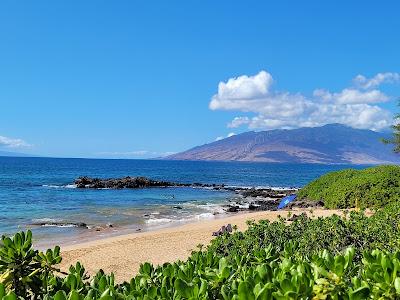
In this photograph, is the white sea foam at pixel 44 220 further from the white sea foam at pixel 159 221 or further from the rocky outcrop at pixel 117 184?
the rocky outcrop at pixel 117 184

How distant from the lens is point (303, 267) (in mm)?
2699

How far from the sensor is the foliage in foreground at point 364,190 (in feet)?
74.0

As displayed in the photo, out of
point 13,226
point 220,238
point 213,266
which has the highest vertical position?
point 213,266

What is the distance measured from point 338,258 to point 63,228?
883 inches

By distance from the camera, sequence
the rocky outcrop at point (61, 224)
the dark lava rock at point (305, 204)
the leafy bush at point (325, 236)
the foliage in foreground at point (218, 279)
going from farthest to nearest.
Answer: the dark lava rock at point (305, 204) → the rocky outcrop at point (61, 224) → the leafy bush at point (325, 236) → the foliage in foreground at point (218, 279)

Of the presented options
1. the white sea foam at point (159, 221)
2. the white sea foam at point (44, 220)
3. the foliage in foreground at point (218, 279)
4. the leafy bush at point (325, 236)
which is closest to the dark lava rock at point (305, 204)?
the white sea foam at point (159, 221)

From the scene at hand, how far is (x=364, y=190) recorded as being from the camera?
24125 mm

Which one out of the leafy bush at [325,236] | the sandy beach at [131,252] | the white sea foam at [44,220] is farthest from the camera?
the white sea foam at [44,220]

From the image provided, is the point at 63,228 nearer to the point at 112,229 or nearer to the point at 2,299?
the point at 112,229

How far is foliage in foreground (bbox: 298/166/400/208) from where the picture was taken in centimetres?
2256

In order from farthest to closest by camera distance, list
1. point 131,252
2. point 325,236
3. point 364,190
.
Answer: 1. point 364,190
2. point 131,252
3. point 325,236

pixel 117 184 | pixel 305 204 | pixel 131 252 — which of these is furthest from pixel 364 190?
pixel 117 184

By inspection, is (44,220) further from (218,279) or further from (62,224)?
Result: (218,279)

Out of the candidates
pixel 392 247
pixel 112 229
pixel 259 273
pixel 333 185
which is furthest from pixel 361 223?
pixel 333 185
